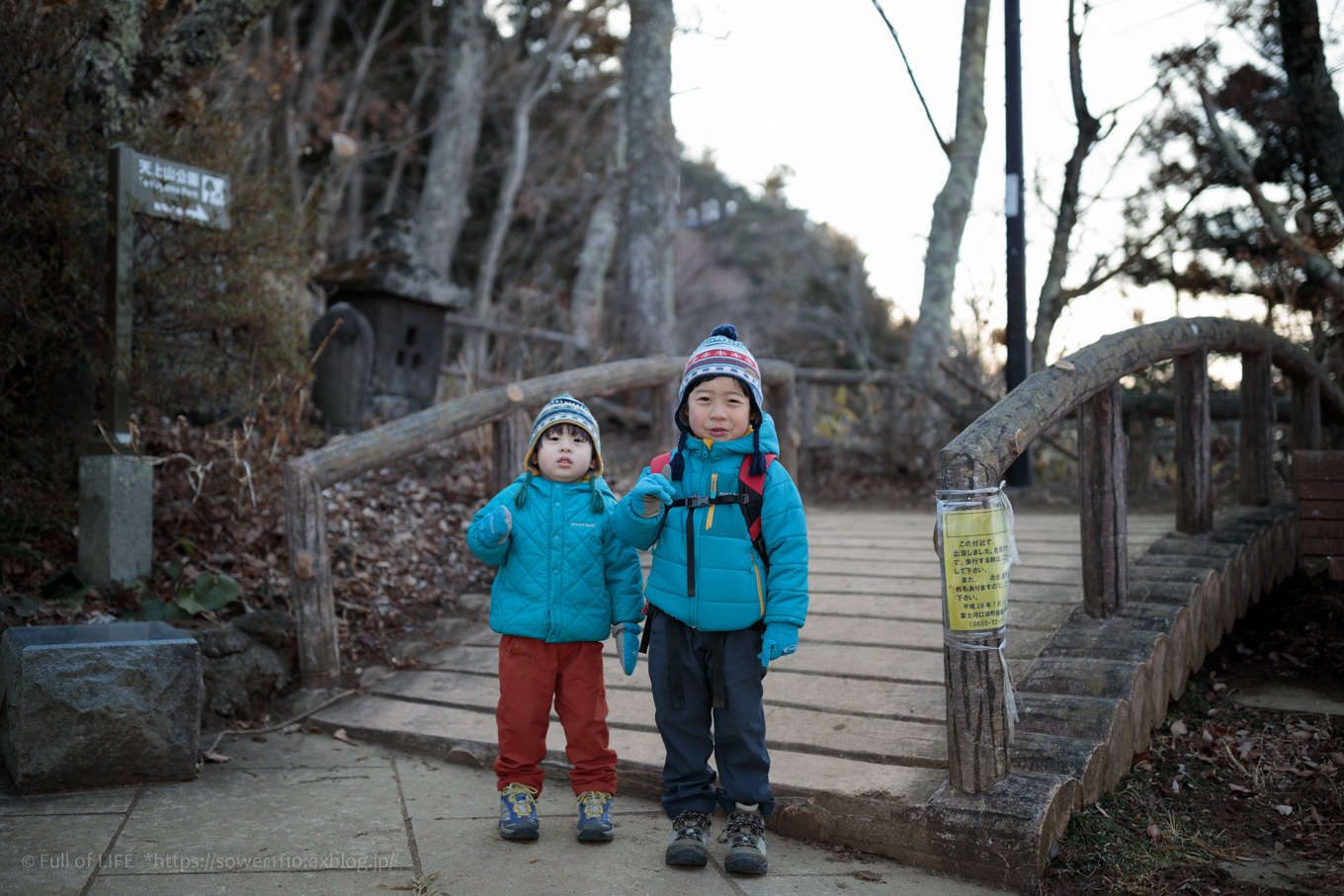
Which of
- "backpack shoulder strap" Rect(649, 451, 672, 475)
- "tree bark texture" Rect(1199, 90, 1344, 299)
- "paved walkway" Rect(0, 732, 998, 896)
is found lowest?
"paved walkway" Rect(0, 732, 998, 896)

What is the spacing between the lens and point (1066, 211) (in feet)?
26.3

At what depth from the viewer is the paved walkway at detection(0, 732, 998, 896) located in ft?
8.66

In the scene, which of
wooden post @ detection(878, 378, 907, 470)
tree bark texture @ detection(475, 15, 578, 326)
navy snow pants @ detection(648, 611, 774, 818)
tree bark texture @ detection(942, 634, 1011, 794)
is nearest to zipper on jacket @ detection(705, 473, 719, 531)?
navy snow pants @ detection(648, 611, 774, 818)

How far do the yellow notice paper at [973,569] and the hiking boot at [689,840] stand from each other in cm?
94

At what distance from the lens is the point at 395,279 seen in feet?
27.9

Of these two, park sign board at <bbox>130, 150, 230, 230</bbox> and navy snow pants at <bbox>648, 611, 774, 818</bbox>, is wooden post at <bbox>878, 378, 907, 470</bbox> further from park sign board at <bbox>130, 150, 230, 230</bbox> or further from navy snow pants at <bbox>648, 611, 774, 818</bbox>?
navy snow pants at <bbox>648, 611, 774, 818</bbox>

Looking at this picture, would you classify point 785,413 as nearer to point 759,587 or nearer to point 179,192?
point 179,192

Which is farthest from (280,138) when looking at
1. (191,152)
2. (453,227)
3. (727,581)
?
(727,581)

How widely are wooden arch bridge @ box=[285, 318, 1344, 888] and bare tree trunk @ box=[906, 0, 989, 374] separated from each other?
433 cm

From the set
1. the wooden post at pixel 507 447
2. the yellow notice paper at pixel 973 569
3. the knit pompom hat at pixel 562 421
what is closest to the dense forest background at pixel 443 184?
the wooden post at pixel 507 447

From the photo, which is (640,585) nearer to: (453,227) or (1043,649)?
(1043,649)

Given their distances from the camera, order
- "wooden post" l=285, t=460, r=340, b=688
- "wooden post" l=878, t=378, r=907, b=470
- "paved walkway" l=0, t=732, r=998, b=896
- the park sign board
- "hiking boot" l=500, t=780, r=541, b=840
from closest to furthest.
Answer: "paved walkway" l=0, t=732, r=998, b=896
"hiking boot" l=500, t=780, r=541, b=840
"wooden post" l=285, t=460, r=340, b=688
the park sign board
"wooden post" l=878, t=378, r=907, b=470

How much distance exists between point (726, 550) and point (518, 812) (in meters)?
1.03

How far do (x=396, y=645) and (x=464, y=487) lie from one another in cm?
207
